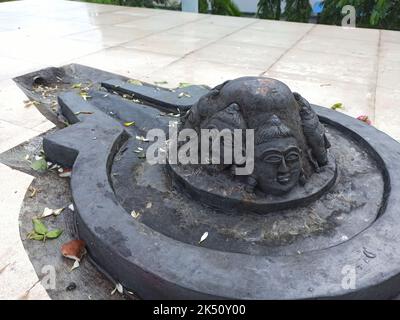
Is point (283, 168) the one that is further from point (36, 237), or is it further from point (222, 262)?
point (36, 237)

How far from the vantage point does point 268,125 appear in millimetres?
2336

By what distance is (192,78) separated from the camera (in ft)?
17.7

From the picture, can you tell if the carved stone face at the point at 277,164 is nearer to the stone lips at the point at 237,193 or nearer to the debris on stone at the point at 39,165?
the stone lips at the point at 237,193

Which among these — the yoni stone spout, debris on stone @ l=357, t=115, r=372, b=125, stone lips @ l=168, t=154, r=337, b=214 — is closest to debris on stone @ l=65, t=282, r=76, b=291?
stone lips @ l=168, t=154, r=337, b=214

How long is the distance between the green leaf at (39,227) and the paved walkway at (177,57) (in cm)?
12

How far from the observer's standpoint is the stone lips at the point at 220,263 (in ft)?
6.09

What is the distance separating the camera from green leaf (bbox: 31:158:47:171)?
3260 millimetres

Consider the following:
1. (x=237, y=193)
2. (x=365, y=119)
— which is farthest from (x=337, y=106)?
(x=237, y=193)

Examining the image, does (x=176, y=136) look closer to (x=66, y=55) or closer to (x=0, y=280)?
(x=0, y=280)

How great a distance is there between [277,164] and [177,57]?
446 cm

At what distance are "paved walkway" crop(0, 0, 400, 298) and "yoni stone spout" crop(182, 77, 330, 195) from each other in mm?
1477

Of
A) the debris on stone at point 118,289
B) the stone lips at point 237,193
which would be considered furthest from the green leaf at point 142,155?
the debris on stone at point 118,289

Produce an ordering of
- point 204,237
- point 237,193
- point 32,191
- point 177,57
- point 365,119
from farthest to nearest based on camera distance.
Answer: point 177,57
point 365,119
point 32,191
point 237,193
point 204,237

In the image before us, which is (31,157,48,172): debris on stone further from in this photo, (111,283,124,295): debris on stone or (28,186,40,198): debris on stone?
(111,283,124,295): debris on stone
